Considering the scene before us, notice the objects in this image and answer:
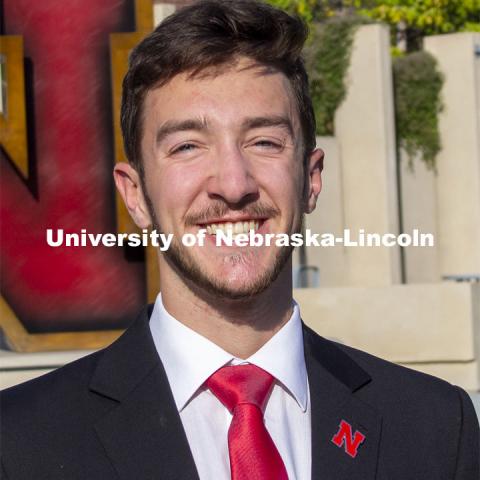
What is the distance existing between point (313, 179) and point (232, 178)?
360 mm

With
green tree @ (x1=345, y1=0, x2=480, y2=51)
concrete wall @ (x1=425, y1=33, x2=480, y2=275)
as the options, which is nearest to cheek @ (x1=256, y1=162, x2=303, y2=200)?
concrete wall @ (x1=425, y1=33, x2=480, y2=275)

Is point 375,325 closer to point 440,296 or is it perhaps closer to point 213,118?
point 440,296

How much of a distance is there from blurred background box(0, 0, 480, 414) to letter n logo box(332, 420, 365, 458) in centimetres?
614

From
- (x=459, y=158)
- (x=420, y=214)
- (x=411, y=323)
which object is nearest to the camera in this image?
(x=411, y=323)

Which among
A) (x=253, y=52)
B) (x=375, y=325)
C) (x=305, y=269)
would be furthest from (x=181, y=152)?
(x=305, y=269)

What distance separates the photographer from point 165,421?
271 cm

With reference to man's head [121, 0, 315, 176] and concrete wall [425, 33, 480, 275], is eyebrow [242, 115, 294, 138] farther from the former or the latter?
concrete wall [425, 33, 480, 275]

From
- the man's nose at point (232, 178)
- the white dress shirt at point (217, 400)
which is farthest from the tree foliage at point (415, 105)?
the man's nose at point (232, 178)

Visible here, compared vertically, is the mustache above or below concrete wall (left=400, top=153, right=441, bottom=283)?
above

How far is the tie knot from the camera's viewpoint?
2.73 metres

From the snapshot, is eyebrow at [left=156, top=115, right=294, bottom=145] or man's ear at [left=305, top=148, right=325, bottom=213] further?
man's ear at [left=305, top=148, right=325, bottom=213]

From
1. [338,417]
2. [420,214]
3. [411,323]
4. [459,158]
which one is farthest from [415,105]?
[338,417]

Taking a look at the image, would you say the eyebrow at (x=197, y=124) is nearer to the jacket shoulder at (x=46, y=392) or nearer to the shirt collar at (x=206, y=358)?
the shirt collar at (x=206, y=358)

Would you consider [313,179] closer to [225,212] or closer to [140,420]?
[225,212]
